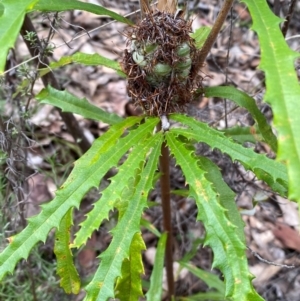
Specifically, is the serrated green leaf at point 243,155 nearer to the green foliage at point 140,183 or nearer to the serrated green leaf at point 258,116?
the green foliage at point 140,183

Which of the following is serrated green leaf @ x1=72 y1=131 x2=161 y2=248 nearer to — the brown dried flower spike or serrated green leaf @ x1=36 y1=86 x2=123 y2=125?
the brown dried flower spike

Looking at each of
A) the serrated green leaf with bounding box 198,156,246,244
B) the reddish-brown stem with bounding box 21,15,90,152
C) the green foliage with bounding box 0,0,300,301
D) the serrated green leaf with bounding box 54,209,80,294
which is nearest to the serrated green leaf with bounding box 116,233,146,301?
the green foliage with bounding box 0,0,300,301

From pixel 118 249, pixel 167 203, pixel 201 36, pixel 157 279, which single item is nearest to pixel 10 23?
pixel 118 249

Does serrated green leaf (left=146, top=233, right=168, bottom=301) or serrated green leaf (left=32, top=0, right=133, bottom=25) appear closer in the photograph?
serrated green leaf (left=32, top=0, right=133, bottom=25)

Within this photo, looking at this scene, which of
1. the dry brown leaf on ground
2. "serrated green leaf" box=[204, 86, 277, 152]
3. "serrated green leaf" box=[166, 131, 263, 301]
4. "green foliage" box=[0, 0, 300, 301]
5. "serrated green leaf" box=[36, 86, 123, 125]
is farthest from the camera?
the dry brown leaf on ground

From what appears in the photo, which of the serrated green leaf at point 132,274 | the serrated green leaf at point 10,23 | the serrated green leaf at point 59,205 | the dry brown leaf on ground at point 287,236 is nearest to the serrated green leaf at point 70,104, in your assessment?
the serrated green leaf at point 59,205
